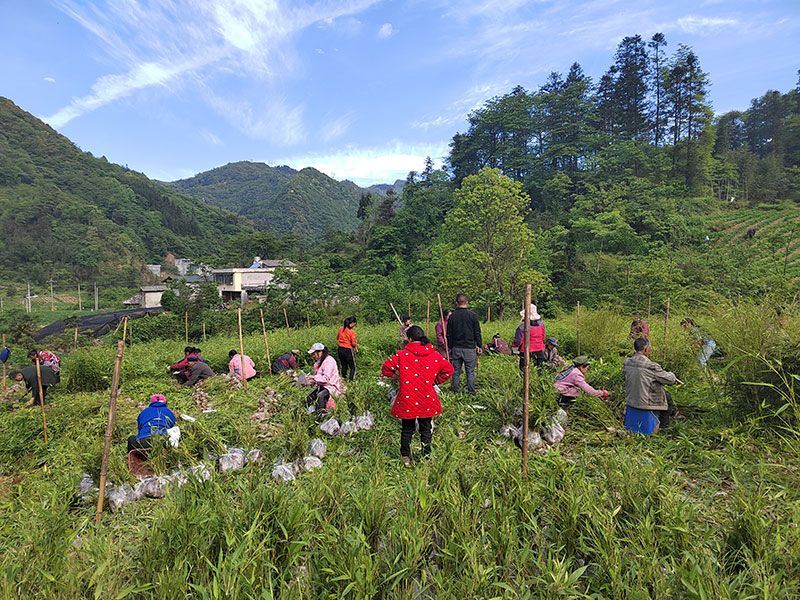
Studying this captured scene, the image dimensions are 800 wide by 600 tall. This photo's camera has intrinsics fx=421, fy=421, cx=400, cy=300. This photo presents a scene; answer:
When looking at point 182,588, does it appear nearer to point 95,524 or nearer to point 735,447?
point 95,524

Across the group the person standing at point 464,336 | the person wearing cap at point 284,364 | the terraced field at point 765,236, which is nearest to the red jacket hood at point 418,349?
the person standing at point 464,336

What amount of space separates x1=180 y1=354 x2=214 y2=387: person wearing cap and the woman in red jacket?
552 cm

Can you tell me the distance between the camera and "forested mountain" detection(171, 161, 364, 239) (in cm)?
9157

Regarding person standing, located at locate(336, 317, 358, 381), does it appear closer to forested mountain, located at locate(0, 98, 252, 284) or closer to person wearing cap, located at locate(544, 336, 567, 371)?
person wearing cap, located at locate(544, 336, 567, 371)

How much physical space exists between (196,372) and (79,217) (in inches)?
2637

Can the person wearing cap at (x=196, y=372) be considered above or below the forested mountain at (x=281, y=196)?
below

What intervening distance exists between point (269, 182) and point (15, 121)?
66.1 m

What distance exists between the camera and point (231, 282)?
4225cm

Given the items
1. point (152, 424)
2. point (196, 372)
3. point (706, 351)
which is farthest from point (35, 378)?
point (706, 351)

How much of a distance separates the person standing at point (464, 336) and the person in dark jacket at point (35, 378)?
6.54 m

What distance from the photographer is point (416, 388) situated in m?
4.04

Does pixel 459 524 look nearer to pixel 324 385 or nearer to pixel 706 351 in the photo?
pixel 324 385

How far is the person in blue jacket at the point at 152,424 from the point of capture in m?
4.29

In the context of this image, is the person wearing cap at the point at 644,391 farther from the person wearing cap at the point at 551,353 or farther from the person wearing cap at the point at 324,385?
the person wearing cap at the point at 324,385
